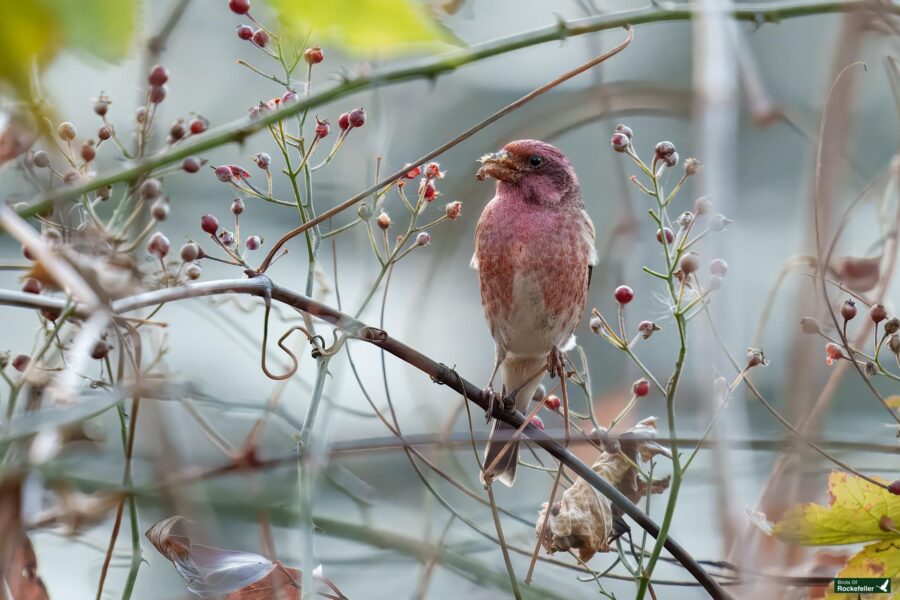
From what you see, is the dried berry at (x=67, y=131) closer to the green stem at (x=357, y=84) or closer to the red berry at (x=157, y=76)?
the red berry at (x=157, y=76)

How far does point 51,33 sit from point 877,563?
76.3 inches

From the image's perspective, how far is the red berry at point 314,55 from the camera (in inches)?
75.1

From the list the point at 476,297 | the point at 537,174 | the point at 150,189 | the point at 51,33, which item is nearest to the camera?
the point at 51,33

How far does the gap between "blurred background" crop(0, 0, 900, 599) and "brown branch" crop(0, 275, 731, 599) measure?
104mm

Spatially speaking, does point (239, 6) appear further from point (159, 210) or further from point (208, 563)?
point (208, 563)

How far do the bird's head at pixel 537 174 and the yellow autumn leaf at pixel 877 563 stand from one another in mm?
1765

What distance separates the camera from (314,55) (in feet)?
6.38

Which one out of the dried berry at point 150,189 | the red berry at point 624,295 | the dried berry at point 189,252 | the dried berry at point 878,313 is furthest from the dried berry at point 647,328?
the dried berry at point 150,189

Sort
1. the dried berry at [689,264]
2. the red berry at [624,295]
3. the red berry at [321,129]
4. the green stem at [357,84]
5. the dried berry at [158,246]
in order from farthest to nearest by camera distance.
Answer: the red berry at [624,295] < the red berry at [321,129] < the dried berry at [689,264] < the dried berry at [158,246] < the green stem at [357,84]

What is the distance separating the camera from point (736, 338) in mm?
935

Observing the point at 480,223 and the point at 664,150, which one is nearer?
the point at 664,150

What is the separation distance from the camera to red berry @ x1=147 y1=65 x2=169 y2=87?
5.12 feet

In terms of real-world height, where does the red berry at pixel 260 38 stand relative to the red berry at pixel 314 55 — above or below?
above

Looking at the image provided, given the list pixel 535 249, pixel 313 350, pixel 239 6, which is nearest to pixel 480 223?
pixel 535 249
